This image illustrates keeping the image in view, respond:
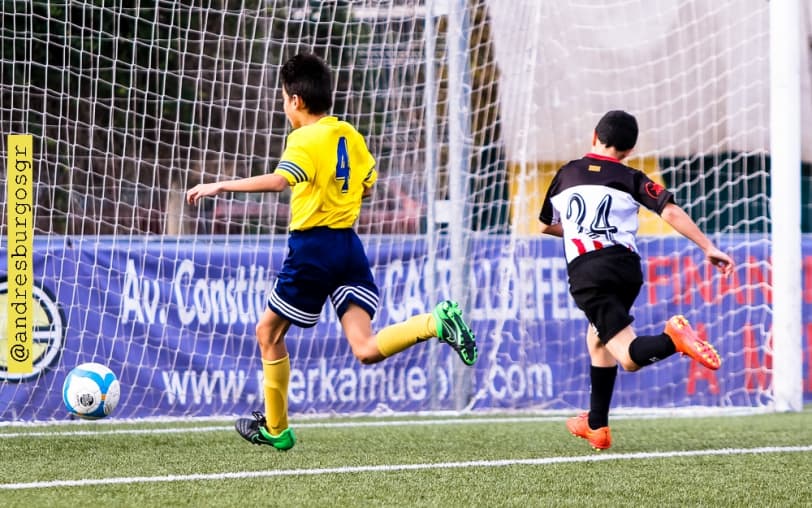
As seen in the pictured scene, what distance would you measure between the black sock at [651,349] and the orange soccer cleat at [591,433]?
0.53 metres

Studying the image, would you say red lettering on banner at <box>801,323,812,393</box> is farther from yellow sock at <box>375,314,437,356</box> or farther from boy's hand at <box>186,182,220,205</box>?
boy's hand at <box>186,182,220,205</box>

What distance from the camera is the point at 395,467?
200 inches

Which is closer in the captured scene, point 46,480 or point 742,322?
point 46,480

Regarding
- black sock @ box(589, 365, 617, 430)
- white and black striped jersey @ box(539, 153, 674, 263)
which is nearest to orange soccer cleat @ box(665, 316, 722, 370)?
white and black striped jersey @ box(539, 153, 674, 263)

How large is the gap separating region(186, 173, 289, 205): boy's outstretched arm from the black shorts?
141 cm

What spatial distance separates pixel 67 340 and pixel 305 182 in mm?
3248

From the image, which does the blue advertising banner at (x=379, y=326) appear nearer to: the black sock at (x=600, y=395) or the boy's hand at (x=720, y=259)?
the black sock at (x=600, y=395)

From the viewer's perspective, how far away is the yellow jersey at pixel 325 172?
5070mm

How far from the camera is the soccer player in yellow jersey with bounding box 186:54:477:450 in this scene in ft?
16.8

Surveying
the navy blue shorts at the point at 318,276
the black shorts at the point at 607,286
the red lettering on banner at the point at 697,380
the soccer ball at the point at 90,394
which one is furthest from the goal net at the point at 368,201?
the navy blue shorts at the point at 318,276

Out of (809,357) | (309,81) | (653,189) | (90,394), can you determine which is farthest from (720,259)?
(809,357)

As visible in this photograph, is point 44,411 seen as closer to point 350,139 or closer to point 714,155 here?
point 350,139

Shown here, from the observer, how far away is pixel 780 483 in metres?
4.64

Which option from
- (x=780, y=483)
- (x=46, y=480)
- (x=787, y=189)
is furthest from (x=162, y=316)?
(x=780, y=483)
